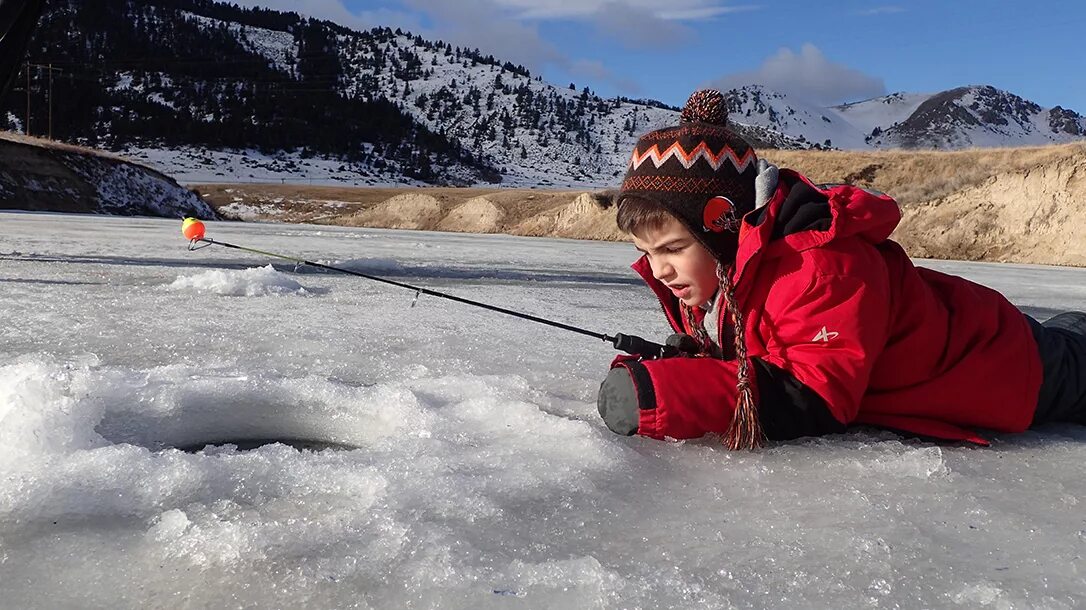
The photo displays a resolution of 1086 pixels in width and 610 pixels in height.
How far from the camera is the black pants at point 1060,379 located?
1.92 metres

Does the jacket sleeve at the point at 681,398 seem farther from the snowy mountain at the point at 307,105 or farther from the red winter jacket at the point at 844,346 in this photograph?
the snowy mountain at the point at 307,105

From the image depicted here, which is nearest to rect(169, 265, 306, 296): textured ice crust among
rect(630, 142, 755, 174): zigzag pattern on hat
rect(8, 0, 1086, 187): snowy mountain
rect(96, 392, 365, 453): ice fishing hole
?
rect(96, 392, 365, 453): ice fishing hole

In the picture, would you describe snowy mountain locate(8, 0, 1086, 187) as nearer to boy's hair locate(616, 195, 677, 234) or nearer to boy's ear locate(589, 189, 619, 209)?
boy's ear locate(589, 189, 619, 209)

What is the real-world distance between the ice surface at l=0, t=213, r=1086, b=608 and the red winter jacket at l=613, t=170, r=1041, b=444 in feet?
0.29

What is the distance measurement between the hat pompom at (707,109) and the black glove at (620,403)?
668 millimetres

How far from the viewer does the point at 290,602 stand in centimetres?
86

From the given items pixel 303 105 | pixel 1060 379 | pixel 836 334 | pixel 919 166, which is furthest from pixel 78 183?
pixel 303 105

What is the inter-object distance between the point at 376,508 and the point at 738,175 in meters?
1.14

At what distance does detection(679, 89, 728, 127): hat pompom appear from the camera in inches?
70.9

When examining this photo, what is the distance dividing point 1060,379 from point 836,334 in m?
0.85

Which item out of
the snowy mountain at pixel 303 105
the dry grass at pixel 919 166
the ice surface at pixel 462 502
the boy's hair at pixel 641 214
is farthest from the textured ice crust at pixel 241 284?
the snowy mountain at pixel 303 105

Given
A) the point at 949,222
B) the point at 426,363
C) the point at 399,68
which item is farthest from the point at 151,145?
the point at 426,363

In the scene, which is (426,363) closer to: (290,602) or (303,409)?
(303,409)

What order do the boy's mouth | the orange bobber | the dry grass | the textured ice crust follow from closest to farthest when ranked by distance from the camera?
the boy's mouth, the orange bobber, the textured ice crust, the dry grass
